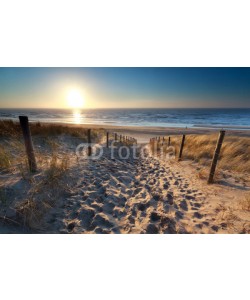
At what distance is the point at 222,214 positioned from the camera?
3.26m

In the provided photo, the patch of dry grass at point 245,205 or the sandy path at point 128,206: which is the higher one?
the patch of dry grass at point 245,205

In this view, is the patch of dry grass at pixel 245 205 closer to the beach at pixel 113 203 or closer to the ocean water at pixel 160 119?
the beach at pixel 113 203

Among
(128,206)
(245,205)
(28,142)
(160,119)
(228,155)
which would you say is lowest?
(160,119)

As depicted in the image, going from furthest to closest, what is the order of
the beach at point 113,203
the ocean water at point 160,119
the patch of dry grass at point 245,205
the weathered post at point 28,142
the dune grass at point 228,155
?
1. the ocean water at point 160,119
2. the dune grass at point 228,155
3. the weathered post at point 28,142
4. the patch of dry grass at point 245,205
5. the beach at point 113,203

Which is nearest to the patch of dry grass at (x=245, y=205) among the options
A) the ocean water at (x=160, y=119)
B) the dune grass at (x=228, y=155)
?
the dune grass at (x=228, y=155)

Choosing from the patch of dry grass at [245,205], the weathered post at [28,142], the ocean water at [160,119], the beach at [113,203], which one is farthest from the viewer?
the ocean water at [160,119]

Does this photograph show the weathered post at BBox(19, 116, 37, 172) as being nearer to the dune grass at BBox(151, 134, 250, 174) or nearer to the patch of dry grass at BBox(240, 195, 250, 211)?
the patch of dry grass at BBox(240, 195, 250, 211)

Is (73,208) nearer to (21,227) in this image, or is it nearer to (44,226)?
(44,226)

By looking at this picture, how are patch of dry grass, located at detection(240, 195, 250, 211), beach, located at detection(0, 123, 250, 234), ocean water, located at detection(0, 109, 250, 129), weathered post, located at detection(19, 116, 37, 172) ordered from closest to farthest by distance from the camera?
beach, located at detection(0, 123, 250, 234) → patch of dry grass, located at detection(240, 195, 250, 211) → weathered post, located at detection(19, 116, 37, 172) → ocean water, located at detection(0, 109, 250, 129)

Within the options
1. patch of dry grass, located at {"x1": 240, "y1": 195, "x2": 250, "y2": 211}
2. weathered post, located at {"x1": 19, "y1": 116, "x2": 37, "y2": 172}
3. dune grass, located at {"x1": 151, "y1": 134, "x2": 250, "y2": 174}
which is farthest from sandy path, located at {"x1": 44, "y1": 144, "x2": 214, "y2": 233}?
dune grass, located at {"x1": 151, "y1": 134, "x2": 250, "y2": 174}

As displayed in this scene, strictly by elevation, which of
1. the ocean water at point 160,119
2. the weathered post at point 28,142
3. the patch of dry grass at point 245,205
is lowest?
the ocean water at point 160,119

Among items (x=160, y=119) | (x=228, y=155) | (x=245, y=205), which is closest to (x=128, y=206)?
(x=245, y=205)

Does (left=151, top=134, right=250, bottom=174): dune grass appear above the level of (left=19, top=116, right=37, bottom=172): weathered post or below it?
below

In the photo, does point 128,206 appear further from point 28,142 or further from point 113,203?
point 28,142
